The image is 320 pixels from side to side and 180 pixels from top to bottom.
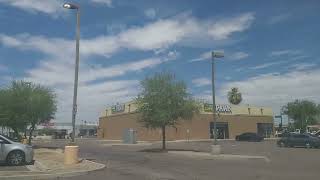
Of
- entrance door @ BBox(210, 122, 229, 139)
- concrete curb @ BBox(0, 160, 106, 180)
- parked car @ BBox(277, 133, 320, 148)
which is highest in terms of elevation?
entrance door @ BBox(210, 122, 229, 139)

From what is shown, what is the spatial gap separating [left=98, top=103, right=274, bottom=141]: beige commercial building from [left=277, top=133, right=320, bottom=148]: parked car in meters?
24.4

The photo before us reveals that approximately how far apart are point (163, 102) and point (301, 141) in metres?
16.8

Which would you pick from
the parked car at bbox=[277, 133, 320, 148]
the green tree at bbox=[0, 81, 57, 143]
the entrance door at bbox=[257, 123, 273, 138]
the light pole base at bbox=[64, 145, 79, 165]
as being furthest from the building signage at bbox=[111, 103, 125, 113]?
the light pole base at bbox=[64, 145, 79, 165]

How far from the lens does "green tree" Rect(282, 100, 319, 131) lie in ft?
319

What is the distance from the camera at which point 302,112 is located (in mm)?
97188

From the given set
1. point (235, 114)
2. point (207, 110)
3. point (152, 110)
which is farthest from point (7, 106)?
point (235, 114)

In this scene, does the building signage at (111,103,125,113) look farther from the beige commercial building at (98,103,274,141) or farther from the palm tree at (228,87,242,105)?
the palm tree at (228,87,242,105)

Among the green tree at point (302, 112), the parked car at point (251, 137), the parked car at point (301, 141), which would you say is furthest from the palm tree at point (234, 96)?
the parked car at point (301, 141)

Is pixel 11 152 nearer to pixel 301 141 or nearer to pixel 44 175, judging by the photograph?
pixel 44 175

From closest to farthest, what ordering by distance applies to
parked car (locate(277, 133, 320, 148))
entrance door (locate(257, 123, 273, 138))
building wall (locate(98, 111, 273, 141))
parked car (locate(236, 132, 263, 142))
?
parked car (locate(277, 133, 320, 148))
parked car (locate(236, 132, 263, 142))
building wall (locate(98, 111, 273, 141))
entrance door (locate(257, 123, 273, 138))

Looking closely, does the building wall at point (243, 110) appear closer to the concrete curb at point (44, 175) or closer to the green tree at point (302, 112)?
the green tree at point (302, 112)

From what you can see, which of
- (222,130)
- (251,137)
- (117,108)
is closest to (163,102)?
(251,137)

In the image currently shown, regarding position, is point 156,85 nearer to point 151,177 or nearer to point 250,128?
point 151,177

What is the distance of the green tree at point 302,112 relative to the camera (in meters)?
97.2
